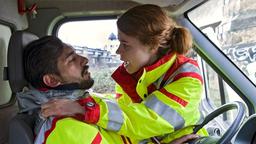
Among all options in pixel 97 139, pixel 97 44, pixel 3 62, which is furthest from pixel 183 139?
pixel 97 44

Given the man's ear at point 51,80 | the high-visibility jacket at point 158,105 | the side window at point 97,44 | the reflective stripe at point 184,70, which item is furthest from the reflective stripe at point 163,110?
the side window at point 97,44

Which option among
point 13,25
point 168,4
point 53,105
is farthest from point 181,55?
point 13,25

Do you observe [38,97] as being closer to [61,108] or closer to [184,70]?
[61,108]

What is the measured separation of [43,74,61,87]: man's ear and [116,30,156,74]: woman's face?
1.17 ft

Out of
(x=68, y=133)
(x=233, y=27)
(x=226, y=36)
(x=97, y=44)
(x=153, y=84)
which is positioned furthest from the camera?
(x=97, y=44)

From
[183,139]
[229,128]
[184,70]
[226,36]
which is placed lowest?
[183,139]

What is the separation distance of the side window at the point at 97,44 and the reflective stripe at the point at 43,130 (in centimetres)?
135

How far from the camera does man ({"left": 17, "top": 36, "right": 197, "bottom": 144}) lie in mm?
1522

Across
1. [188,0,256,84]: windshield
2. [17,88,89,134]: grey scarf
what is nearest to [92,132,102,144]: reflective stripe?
[17,88,89,134]: grey scarf

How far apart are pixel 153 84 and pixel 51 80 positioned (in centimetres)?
49

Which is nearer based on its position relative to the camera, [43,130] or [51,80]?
[43,130]

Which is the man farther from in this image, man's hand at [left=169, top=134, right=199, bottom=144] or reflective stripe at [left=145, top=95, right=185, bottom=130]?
reflective stripe at [left=145, top=95, right=185, bottom=130]

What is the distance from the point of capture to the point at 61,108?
1528mm

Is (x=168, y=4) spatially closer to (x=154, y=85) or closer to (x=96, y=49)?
(x=96, y=49)
